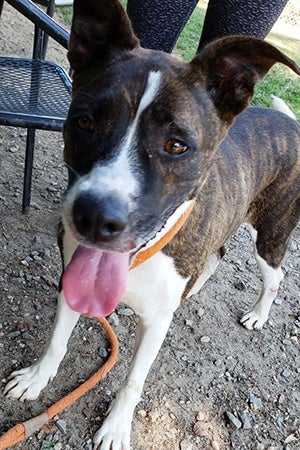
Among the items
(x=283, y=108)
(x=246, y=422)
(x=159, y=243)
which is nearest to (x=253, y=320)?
(x=246, y=422)

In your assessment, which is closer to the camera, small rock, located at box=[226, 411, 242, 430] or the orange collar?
the orange collar

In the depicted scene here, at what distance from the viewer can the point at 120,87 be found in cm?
205

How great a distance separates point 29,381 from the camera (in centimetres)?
285

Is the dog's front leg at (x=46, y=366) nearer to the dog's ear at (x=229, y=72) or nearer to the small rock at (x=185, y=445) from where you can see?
the small rock at (x=185, y=445)

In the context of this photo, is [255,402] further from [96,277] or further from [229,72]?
[229,72]

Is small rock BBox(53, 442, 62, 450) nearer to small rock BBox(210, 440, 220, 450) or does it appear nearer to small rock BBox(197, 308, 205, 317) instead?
small rock BBox(210, 440, 220, 450)

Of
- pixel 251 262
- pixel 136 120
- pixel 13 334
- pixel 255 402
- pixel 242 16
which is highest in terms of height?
pixel 136 120

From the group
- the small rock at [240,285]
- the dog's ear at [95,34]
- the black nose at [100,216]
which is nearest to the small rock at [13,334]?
the black nose at [100,216]

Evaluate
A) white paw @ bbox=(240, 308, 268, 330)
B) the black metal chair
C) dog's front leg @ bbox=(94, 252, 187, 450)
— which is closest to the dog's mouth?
dog's front leg @ bbox=(94, 252, 187, 450)

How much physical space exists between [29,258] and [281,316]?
1.75 metres

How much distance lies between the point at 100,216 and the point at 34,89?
179 cm

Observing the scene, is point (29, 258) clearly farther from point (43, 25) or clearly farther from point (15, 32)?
point (15, 32)

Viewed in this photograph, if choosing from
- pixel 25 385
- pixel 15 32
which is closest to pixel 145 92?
pixel 25 385

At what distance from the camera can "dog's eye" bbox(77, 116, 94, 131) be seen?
6.73ft
